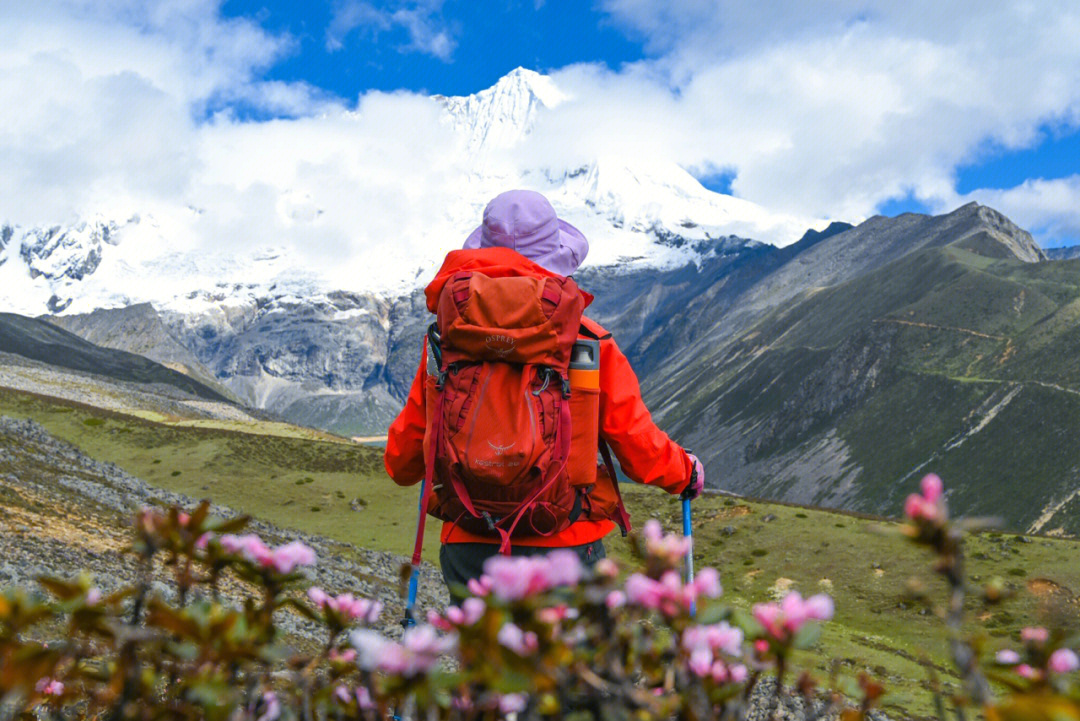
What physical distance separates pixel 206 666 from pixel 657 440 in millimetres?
4751

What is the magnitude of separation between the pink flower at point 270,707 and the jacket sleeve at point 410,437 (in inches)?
165

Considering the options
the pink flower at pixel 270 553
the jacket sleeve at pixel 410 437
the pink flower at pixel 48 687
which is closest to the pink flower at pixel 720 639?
the pink flower at pixel 270 553

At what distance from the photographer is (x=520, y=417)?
612 cm

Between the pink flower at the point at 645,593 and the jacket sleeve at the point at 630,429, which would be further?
the jacket sleeve at the point at 630,429

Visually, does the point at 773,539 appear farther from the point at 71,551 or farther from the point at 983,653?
the point at 983,653

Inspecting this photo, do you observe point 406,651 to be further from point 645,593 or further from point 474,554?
point 474,554

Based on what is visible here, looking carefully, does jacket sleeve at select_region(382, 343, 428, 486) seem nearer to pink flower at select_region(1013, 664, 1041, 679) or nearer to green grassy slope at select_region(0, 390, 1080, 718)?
pink flower at select_region(1013, 664, 1041, 679)

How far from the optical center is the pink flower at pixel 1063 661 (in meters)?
2.14

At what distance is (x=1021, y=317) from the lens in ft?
613

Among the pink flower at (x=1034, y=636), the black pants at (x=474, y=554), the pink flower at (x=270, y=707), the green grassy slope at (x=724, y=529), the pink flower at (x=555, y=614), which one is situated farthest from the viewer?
the green grassy slope at (x=724, y=529)

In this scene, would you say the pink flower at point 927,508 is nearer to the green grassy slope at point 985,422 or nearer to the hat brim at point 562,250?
the hat brim at point 562,250

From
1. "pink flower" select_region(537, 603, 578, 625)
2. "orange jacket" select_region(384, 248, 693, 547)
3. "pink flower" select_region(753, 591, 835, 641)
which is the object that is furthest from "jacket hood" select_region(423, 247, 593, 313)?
"pink flower" select_region(753, 591, 835, 641)

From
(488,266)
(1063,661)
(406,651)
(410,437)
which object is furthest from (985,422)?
(406,651)

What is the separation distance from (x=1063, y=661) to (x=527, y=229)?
5598mm
